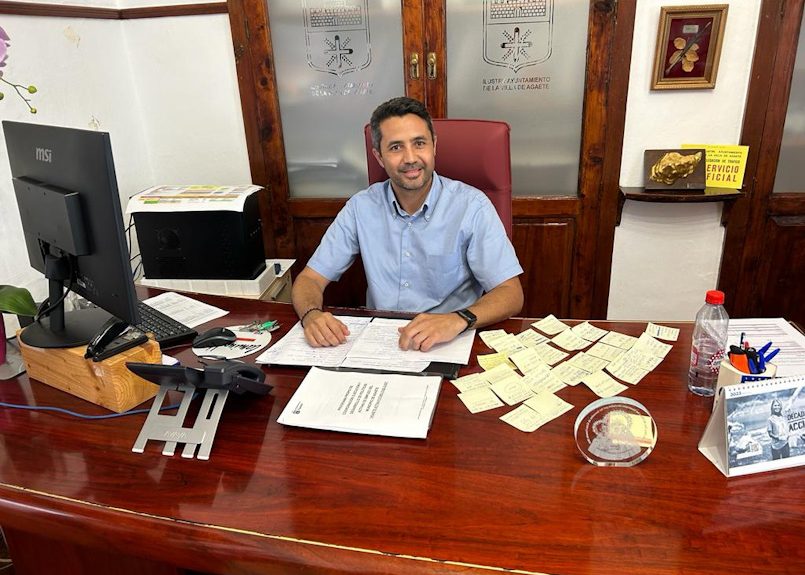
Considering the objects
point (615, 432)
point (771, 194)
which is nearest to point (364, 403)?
point (615, 432)

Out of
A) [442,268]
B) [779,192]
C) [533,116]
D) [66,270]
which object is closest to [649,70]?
[533,116]

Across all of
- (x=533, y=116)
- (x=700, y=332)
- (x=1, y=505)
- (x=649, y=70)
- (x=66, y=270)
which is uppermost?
(x=649, y=70)

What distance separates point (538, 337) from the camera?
4.28 ft

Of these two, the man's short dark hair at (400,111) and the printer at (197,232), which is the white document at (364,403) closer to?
the man's short dark hair at (400,111)

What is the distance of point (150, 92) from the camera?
2.62m

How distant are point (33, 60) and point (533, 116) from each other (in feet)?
6.02

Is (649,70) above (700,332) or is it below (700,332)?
above

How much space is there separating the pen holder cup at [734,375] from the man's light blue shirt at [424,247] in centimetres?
72

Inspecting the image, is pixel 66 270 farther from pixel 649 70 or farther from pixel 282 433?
pixel 649 70

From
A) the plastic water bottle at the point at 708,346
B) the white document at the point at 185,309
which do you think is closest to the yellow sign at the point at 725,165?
the plastic water bottle at the point at 708,346

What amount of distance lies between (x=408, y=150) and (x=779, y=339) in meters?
1.00

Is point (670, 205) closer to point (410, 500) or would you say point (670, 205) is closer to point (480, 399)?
point (480, 399)

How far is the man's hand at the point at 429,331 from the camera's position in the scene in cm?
125

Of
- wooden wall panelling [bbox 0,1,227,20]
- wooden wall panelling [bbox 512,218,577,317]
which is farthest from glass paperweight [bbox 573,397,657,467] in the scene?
wooden wall panelling [bbox 0,1,227,20]
